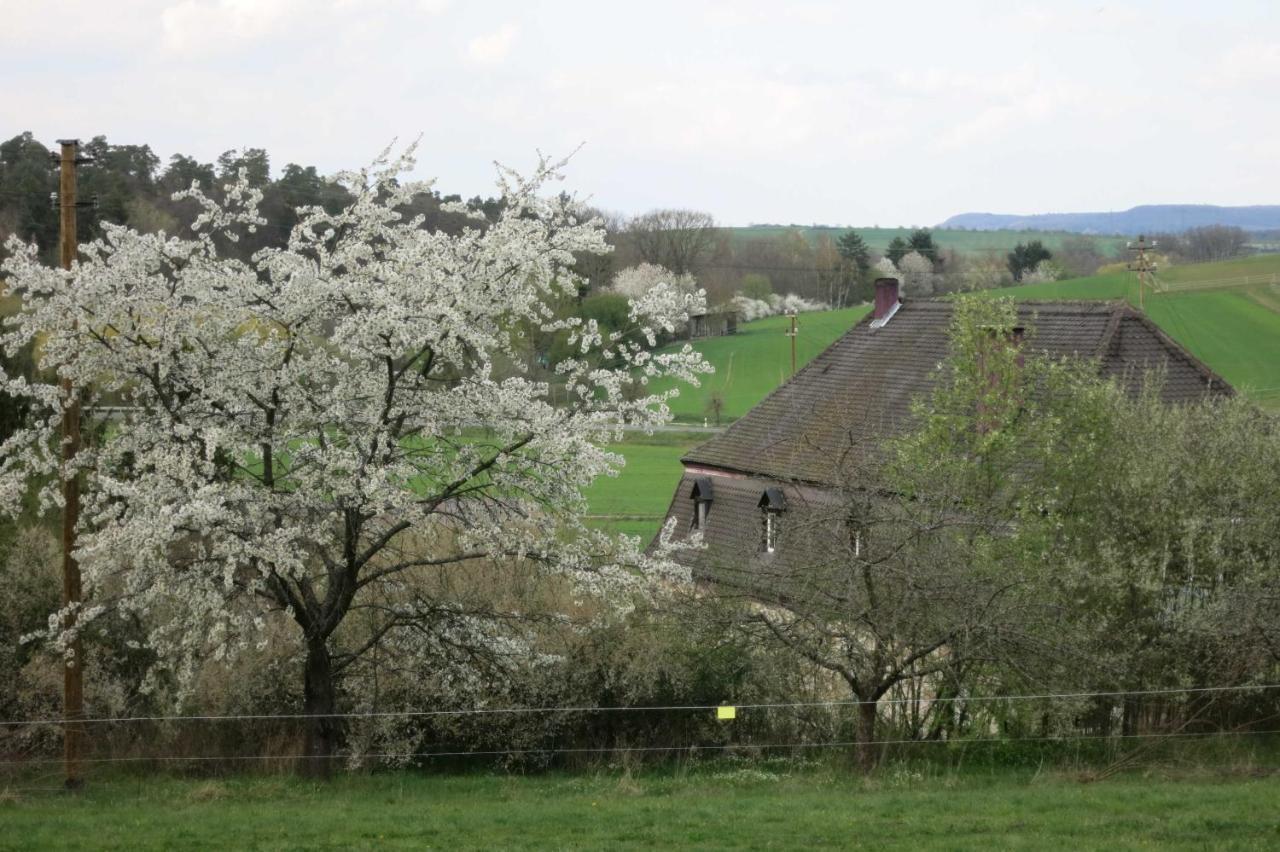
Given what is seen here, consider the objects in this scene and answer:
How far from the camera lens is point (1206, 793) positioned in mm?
12758

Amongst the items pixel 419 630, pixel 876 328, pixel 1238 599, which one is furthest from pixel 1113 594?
pixel 876 328

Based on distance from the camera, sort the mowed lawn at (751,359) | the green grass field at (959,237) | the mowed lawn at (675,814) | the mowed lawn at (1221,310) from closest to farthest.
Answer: the mowed lawn at (675,814), the mowed lawn at (1221,310), the mowed lawn at (751,359), the green grass field at (959,237)

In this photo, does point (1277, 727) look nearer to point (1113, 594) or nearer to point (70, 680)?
point (1113, 594)

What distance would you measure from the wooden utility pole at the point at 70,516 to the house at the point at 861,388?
1135 centimetres

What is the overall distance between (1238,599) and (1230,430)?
102 inches

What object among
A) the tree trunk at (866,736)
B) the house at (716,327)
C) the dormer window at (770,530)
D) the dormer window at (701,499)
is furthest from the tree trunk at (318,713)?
the house at (716,327)

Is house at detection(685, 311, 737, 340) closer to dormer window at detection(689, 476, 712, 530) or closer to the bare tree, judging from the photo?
the bare tree

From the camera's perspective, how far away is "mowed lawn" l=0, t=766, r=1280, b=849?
11.2 meters

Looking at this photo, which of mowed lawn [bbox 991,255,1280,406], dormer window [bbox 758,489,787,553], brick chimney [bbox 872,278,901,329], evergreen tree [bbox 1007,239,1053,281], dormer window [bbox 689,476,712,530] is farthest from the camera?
evergreen tree [bbox 1007,239,1053,281]

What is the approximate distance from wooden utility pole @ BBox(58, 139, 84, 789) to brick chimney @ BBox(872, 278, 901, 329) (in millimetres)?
19795

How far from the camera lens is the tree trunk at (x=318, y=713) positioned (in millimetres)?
15531

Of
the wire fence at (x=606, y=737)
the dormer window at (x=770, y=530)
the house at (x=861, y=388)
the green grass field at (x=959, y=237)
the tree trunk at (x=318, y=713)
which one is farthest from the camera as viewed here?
the green grass field at (x=959, y=237)

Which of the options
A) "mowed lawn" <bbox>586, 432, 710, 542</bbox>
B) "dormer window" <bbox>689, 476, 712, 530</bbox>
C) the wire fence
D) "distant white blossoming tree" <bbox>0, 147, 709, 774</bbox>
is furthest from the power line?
"mowed lawn" <bbox>586, 432, 710, 542</bbox>

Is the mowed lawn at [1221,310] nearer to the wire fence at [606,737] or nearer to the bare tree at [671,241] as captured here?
the bare tree at [671,241]
